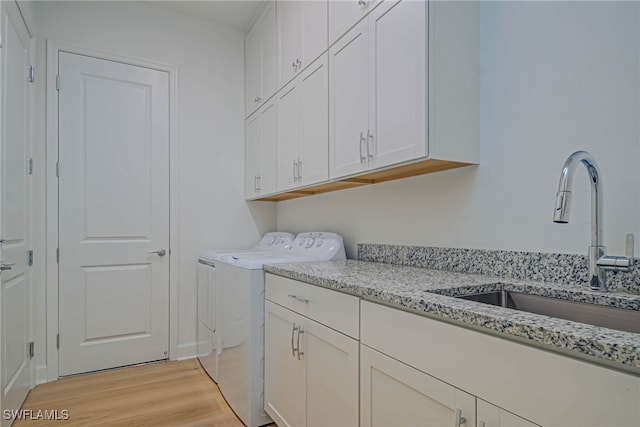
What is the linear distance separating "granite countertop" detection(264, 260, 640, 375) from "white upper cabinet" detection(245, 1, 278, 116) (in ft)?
5.08

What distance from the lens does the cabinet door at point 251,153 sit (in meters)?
2.97

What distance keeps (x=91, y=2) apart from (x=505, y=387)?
3.37 metres

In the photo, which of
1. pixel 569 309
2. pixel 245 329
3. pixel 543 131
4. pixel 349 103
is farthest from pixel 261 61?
pixel 569 309

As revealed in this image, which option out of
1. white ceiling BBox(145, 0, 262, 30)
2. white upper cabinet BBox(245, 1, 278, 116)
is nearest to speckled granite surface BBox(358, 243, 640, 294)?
→ white upper cabinet BBox(245, 1, 278, 116)

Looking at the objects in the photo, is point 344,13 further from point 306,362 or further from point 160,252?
point 160,252

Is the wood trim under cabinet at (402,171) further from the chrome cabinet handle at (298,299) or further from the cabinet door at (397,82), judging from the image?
the chrome cabinet handle at (298,299)

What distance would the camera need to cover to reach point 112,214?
275 cm

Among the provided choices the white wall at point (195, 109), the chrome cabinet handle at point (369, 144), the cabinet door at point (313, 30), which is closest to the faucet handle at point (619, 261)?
the chrome cabinet handle at point (369, 144)

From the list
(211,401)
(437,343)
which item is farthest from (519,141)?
(211,401)

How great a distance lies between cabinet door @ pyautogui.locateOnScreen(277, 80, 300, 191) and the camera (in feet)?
7.66

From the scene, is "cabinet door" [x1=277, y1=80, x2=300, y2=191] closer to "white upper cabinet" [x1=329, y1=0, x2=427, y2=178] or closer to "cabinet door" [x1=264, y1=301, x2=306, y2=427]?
"white upper cabinet" [x1=329, y1=0, x2=427, y2=178]

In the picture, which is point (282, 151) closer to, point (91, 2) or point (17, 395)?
point (91, 2)

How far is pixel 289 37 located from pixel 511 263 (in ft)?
6.22

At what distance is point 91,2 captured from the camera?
270cm
